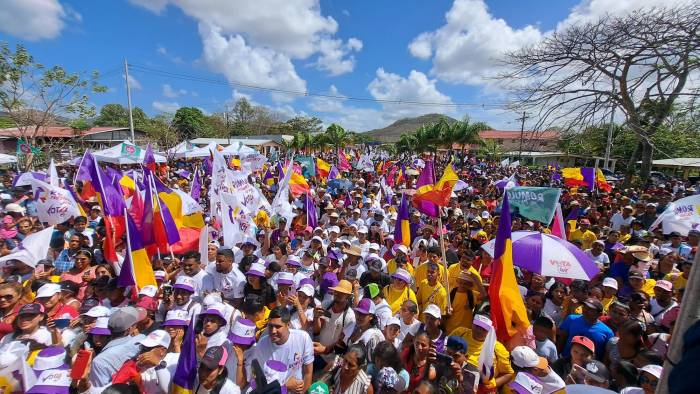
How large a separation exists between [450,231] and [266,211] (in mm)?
4380

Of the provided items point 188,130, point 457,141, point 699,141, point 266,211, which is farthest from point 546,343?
point 188,130

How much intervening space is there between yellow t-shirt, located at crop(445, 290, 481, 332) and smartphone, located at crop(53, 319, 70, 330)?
4.02 metres

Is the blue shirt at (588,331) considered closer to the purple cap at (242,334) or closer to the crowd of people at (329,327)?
the crowd of people at (329,327)

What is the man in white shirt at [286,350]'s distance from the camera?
303 centimetres

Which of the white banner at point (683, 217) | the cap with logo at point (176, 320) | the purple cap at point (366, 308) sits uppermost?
the white banner at point (683, 217)

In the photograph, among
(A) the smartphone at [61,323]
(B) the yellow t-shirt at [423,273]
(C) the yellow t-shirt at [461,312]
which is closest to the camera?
(A) the smartphone at [61,323]

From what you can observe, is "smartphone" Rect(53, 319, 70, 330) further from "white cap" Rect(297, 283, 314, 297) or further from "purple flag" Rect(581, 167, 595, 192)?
"purple flag" Rect(581, 167, 595, 192)

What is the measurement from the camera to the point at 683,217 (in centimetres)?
605

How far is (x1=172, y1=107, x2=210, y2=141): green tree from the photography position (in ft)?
186

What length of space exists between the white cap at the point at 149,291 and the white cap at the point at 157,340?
1495 millimetres

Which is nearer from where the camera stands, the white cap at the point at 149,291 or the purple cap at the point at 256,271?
the white cap at the point at 149,291

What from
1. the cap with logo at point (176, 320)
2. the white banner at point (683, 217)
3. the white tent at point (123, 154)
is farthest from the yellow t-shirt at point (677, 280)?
the white tent at point (123, 154)

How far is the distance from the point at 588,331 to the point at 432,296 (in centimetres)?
163

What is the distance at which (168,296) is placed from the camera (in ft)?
14.0
